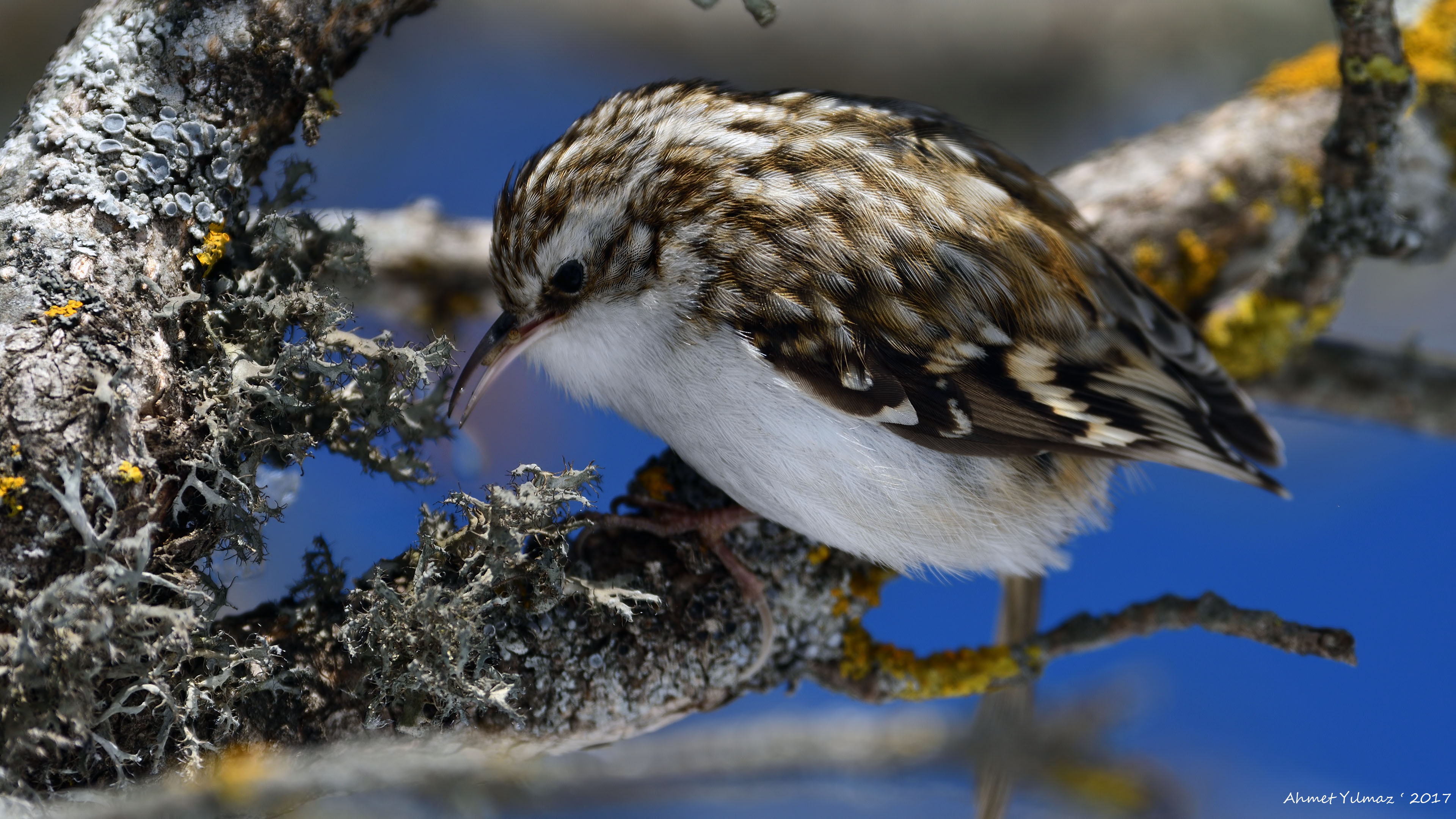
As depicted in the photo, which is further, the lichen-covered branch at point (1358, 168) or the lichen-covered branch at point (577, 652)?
the lichen-covered branch at point (1358, 168)

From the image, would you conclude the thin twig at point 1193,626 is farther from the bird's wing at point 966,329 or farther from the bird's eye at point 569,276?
the bird's eye at point 569,276

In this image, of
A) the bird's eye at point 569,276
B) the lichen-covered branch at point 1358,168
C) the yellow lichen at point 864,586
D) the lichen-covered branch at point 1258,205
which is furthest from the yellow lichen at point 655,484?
the lichen-covered branch at point 1358,168

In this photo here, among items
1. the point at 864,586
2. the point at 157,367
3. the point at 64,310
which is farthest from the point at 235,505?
the point at 864,586

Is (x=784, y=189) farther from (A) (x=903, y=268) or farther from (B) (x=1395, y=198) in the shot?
(B) (x=1395, y=198)

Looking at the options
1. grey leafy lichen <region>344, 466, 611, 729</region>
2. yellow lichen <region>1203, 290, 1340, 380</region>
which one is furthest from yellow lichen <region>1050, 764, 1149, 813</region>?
yellow lichen <region>1203, 290, 1340, 380</region>

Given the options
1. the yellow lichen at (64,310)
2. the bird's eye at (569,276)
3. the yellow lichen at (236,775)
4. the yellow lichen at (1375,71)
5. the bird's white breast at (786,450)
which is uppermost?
the yellow lichen at (1375,71)

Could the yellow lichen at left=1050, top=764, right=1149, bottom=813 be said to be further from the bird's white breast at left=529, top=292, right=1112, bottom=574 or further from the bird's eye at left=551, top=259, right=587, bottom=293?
the bird's eye at left=551, top=259, right=587, bottom=293

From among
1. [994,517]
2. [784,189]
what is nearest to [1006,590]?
[994,517]
